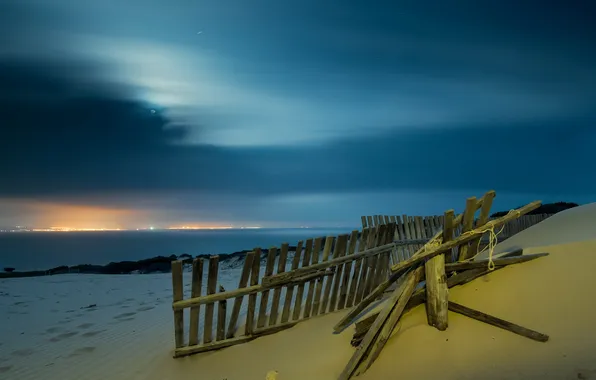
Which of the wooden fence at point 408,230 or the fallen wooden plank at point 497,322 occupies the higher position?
the wooden fence at point 408,230

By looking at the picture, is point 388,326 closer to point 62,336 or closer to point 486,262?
point 486,262

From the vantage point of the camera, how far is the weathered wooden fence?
668cm

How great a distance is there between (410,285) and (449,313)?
2.37 feet

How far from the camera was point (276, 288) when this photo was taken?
23.8 feet

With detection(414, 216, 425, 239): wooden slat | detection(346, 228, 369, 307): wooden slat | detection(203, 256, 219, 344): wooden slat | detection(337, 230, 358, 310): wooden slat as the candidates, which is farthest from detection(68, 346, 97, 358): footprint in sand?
detection(414, 216, 425, 239): wooden slat

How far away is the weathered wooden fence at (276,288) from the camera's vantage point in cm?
668

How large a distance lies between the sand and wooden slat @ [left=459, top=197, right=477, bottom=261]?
1.48 ft

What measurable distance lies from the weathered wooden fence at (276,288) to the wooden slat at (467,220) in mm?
2367

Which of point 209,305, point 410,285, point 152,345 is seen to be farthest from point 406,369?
point 152,345

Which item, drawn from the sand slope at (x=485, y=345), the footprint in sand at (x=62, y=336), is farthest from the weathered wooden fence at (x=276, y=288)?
the footprint in sand at (x=62, y=336)

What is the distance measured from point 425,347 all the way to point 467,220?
1.80 meters

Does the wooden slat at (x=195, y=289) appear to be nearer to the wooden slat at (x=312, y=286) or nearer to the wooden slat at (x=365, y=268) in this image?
the wooden slat at (x=312, y=286)

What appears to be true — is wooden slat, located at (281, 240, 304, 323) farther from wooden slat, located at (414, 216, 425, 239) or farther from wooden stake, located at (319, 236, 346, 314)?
wooden slat, located at (414, 216, 425, 239)

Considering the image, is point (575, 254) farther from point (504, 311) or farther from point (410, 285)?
point (410, 285)
